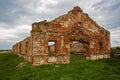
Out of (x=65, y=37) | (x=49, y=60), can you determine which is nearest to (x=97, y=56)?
(x=65, y=37)

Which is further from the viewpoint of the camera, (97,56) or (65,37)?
(97,56)

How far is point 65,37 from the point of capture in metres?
16.9

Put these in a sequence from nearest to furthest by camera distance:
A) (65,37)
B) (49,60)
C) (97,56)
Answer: (49,60) → (65,37) → (97,56)

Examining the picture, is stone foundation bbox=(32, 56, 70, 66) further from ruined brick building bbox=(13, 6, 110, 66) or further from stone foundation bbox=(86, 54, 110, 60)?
stone foundation bbox=(86, 54, 110, 60)

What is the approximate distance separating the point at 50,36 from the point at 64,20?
7.32ft

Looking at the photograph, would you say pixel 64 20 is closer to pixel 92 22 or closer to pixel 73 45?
pixel 92 22

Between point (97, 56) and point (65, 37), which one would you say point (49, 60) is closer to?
point (65, 37)

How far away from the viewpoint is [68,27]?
1733 cm

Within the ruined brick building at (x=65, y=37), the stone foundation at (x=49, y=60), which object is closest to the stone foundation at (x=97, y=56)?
the ruined brick building at (x=65, y=37)

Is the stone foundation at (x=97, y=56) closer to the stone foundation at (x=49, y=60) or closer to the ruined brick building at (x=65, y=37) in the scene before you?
the ruined brick building at (x=65, y=37)

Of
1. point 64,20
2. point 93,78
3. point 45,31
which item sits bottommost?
point 93,78

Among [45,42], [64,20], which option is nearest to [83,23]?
[64,20]

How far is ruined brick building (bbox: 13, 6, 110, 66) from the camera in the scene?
607 inches

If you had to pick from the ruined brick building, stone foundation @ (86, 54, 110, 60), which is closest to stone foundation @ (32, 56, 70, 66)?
the ruined brick building
